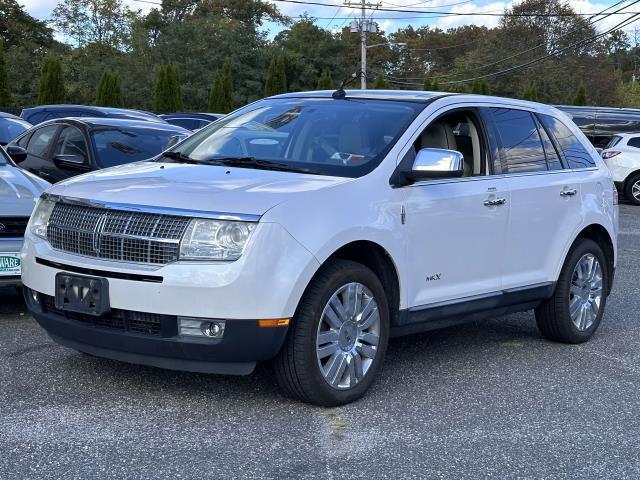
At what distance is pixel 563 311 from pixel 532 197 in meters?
0.91

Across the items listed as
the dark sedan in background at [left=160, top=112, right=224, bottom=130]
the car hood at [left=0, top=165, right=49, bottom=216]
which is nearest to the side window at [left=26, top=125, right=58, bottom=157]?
the car hood at [left=0, top=165, right=49, bottom=216]

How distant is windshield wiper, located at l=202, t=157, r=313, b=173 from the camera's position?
553cm

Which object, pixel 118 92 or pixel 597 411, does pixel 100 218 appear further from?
pixel 118 92

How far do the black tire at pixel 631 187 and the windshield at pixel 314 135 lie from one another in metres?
17.5

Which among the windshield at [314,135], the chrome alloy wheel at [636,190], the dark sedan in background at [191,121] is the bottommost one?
the chrome alloy wheel at [636,190]

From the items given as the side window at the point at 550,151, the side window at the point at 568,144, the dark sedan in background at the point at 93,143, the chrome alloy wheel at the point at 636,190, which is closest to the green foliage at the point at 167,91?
the chrome alloy wheel at the point at 636,190

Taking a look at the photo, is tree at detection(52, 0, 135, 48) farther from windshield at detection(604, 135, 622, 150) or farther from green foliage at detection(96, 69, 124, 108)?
windshield at detection(604, 135, 622, 150)

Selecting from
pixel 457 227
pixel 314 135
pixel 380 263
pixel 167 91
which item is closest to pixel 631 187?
pixel 457 227

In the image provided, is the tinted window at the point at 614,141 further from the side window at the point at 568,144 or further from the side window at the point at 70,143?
the side window at the point at 568,144

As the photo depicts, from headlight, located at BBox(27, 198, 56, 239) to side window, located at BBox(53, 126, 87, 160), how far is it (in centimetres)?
455

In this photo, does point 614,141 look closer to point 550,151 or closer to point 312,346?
point 550,151

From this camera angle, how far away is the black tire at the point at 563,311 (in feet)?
22.6

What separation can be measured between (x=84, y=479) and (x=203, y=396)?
130 centimetres

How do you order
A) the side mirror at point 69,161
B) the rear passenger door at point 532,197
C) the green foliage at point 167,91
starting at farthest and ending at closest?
the green foliage at point 167,91 < the side mirror at point 69,161 < the rear passenger door at point 532,197
